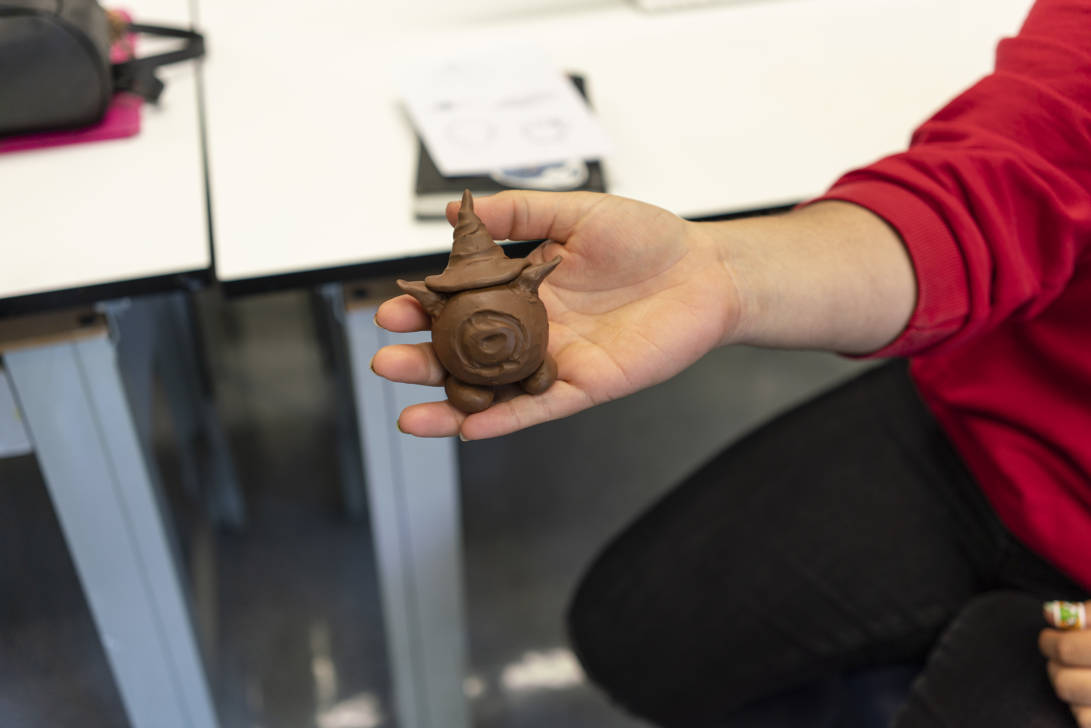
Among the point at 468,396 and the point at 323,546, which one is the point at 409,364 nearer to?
the point at 468,396

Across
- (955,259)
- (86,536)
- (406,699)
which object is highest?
(955,259)

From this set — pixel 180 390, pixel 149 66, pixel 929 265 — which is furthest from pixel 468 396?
pixel 180 390

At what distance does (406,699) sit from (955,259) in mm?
966

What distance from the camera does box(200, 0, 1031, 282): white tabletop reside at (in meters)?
0.99

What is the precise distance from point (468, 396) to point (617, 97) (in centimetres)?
59

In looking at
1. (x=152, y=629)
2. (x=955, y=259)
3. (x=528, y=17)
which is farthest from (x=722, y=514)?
(x=528, y=17)

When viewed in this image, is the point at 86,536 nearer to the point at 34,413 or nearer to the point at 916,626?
the point at 34,413

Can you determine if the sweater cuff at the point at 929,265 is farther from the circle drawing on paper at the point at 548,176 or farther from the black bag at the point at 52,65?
the black bag at the point at 52,65

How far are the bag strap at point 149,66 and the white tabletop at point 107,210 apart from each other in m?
0.03

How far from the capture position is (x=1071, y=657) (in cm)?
80

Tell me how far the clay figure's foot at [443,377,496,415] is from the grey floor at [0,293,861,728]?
469 mm

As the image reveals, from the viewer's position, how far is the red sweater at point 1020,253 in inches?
33.6

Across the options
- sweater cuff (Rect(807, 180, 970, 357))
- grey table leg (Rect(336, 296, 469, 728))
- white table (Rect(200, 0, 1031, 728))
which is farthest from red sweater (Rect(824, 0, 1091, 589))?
grey table leg (Rect(336, 296, 469, 728))

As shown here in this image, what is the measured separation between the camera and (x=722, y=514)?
1.15m
